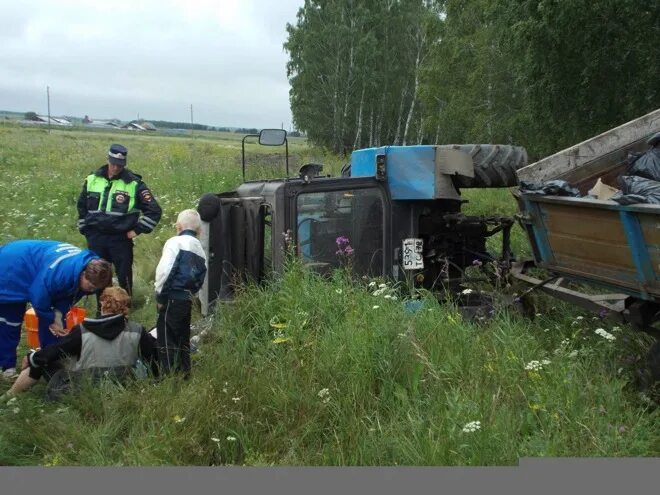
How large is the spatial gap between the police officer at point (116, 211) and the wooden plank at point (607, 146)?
12.9 ft

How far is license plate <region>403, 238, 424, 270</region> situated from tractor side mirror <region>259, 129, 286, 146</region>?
4.73ft

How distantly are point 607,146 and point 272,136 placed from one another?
2813 millimetres

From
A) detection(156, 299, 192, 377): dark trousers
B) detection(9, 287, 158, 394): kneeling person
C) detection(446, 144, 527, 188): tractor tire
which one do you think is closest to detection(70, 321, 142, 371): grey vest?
detection(9, 287, 158, 394): kneeling person

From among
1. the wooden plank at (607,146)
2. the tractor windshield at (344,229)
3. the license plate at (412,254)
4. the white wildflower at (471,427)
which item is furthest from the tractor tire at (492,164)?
the white wildflower at (471,427)

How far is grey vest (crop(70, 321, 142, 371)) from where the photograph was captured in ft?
14.4

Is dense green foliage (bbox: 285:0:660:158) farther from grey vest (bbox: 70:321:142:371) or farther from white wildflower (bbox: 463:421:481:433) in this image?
white wildflower (bbox: 463:421:481:433)

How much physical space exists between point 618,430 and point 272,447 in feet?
5.63

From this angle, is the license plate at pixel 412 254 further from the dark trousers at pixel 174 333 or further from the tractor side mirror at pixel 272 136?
the dark trousers at pixel 174 333

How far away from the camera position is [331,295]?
468 cm

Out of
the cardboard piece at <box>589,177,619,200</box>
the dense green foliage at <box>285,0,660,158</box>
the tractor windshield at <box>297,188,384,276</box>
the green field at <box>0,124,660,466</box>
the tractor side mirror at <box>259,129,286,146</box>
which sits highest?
the dense green foliage at <box>285,0,660,158</box>

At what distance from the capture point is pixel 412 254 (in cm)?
539

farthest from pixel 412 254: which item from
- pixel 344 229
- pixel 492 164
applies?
pixel 492 164

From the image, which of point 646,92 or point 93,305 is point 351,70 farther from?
point 93,305

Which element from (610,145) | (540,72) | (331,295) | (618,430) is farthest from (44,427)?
(540,72)
